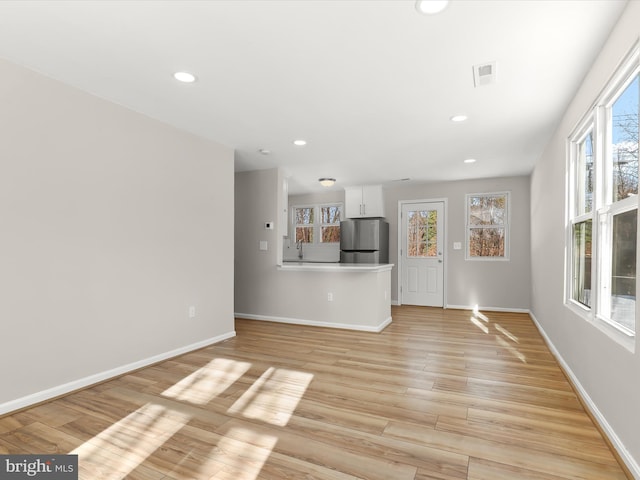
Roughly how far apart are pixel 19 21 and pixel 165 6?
91 centimetres

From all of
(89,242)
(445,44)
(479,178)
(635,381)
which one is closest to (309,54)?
(445,44)

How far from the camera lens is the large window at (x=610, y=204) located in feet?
6.31

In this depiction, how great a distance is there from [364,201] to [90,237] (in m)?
5.10

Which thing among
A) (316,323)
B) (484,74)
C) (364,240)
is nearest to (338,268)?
(316,323)

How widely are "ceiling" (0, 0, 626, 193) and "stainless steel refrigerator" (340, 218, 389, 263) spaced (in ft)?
9.43

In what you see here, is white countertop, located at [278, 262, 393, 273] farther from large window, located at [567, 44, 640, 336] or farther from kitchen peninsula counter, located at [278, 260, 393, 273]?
large window, located at [567, 44, 640, 336]

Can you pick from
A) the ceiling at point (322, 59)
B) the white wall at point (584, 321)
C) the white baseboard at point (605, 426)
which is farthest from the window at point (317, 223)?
the white baseboard at point (605, 426)

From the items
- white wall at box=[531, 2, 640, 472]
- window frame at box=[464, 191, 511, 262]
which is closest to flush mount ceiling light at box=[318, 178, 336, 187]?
window frame at box=[464, 191, 511, 262]

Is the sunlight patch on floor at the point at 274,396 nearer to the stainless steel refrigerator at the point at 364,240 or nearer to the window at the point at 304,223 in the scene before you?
the stainless steel refrigerator at the point at 364,240

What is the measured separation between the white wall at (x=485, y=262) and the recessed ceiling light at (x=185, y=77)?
5180 millimetres

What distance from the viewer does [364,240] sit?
6762 millimetres

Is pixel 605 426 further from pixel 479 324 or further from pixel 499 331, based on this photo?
pixel 479 324

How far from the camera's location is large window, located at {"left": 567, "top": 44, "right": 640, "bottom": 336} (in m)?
1.92

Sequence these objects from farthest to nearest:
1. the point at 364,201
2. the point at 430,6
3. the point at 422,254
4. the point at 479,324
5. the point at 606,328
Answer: the point at 364,201
the point at 422,254
the point at 479,324
the point at 606,328
the point at 430,6
